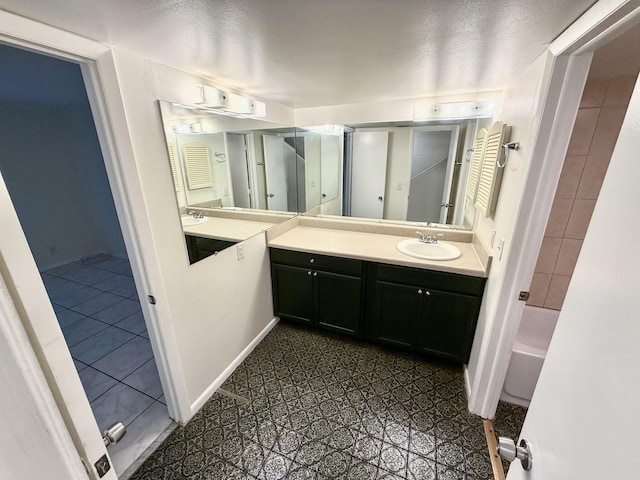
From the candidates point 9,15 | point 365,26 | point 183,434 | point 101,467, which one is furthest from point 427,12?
point 183,434

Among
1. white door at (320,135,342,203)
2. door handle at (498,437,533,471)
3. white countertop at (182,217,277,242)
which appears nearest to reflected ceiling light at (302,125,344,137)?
white door at (320,135,342,203)

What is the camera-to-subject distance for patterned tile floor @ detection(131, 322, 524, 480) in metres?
1.42

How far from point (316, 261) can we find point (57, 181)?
3.99 m

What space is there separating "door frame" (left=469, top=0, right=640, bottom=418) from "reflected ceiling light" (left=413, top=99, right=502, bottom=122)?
0.86 meters

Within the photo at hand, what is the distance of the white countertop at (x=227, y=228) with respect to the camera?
169 centimetres

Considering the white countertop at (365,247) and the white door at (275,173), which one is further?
the white door at (275,173)

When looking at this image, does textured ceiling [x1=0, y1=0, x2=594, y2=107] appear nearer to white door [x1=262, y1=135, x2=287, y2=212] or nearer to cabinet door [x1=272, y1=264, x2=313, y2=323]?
white door [x1=262, y1=135, x2=287, y2=212]

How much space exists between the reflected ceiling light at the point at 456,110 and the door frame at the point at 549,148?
856mm

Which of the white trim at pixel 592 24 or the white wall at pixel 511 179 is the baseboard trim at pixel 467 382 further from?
the white trim at pixel 592 24

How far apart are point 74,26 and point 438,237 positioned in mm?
2449

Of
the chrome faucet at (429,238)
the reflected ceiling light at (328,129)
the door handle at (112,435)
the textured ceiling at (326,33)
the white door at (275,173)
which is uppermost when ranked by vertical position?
the textured ceiling at (326,33)

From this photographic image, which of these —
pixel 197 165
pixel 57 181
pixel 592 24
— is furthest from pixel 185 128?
pixel 57 181

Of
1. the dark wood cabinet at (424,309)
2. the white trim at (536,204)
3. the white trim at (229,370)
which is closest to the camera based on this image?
the white trim at (536,204)

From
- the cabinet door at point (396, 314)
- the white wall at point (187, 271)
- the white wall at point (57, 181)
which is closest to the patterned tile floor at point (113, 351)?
the white wall at point (187, 271)
